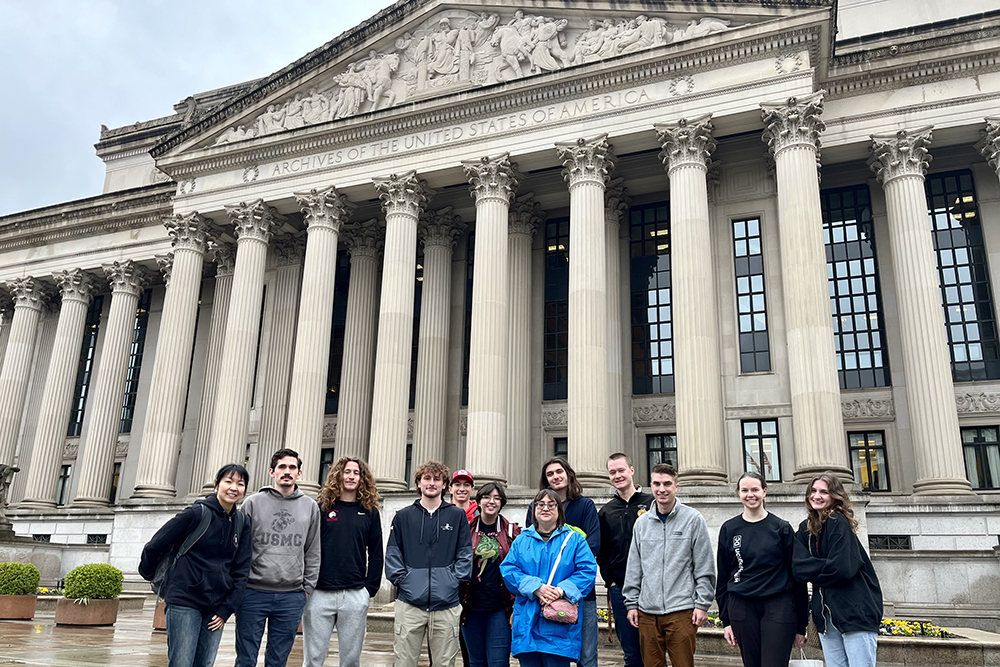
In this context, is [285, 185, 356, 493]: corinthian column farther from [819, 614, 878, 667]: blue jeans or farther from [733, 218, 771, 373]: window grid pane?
[819, 614, 878, 667]: blue jeans

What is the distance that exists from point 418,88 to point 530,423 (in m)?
14.4

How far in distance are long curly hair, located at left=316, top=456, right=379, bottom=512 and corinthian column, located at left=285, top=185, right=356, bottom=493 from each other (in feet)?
66.3

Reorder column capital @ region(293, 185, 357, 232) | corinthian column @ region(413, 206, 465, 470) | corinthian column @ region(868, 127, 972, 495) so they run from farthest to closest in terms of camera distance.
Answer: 1. column capital @ region(293, 185, 357, 232)
2. corinthian column @ region(413, 206, 465, 470)
3. corinthian column @ region(868, 127, 972, 495)

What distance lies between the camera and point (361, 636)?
327 inches

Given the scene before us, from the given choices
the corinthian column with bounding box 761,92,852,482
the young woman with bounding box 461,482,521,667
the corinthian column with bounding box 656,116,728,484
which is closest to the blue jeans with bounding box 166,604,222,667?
the young woman with bounding box 461,482,521,667

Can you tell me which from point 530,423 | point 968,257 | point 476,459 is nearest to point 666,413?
point 530,423

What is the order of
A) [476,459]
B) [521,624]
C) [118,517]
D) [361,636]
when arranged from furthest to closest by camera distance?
1. [118,517]
2. [476,459]
3. [361,636]
4. [521,624]

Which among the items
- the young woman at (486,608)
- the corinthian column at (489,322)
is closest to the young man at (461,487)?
the young woman at (486,608)

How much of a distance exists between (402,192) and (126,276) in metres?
18.3

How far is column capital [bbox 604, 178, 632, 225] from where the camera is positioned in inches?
1219

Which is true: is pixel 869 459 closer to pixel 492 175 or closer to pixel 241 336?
pixel 492 175

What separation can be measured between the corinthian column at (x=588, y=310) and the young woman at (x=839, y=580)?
1634cm

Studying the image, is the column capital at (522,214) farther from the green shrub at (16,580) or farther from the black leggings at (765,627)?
the black leggings at (765,627)

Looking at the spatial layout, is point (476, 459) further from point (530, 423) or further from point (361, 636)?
point (361, 636)
